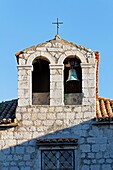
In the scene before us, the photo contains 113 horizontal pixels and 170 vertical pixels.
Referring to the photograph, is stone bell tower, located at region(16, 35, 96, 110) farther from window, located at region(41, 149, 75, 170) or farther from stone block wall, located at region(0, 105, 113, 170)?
window, located at region(41, 149, 75, 170)

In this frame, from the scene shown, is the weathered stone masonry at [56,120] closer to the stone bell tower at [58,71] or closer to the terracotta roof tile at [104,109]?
the stone bell tower at [58,71]

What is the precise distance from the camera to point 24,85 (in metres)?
15.6

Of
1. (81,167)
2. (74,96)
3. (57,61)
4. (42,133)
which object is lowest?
(81,167)

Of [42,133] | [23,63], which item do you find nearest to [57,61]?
[23,63]

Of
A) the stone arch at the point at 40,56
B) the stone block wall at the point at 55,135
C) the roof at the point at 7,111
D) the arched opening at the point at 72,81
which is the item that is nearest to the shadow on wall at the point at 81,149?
the stone block wall at the point at 55,135

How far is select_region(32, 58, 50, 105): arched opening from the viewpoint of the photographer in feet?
52.3

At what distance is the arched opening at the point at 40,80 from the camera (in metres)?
15.9

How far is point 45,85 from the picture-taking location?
54.3ft

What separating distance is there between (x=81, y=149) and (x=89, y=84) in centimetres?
190

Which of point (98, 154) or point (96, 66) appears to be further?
point (96, 66)

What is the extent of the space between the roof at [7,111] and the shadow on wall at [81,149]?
0.47 m

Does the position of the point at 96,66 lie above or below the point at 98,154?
above

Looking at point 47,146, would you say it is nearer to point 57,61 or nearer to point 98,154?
point 98,154

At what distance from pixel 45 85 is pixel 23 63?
1.20 metres
